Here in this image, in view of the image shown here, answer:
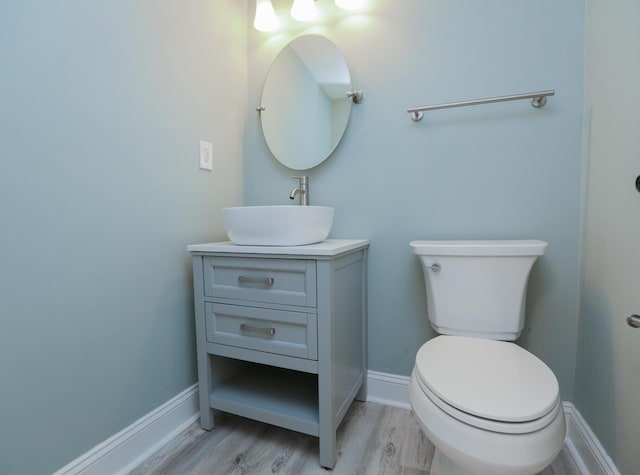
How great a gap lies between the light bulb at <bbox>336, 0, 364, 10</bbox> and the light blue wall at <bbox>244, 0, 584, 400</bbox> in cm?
5

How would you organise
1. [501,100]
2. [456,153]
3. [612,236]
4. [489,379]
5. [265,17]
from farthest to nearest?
Result: [265,17] < [456,153] < [501,100] < [612,236] < [489,379]

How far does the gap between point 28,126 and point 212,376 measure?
1.01 meters

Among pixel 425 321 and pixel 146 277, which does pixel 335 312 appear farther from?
pixel 146 277

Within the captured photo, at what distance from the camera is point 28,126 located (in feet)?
2.66

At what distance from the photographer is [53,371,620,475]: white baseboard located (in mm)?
940

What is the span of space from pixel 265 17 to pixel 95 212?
1198 millimetres

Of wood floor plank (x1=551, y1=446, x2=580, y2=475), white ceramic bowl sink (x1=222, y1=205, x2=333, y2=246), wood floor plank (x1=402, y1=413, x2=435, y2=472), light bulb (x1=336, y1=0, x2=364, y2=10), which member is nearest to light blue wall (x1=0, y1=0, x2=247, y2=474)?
white ceramic bowl sink (x1=222, y1=205, x2=333, y2=246)

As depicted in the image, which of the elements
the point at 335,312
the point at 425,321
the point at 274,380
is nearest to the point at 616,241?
the point at 425,321

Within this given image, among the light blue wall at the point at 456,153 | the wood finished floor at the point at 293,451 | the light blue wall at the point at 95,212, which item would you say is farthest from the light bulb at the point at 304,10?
the wood finished floor at the point at 293,451

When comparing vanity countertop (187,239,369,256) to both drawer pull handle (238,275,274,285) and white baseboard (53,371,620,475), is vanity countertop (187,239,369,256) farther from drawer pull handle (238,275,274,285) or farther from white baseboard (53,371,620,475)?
white baseboard (53,371,620,475)

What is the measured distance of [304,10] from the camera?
1438 millimetres

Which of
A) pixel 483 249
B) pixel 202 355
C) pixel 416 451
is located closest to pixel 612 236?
pixel 483 249

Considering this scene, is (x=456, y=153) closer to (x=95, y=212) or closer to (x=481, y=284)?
(x=481, y=284)

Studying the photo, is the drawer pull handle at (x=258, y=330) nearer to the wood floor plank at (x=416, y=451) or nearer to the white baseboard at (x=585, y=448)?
the wood floor plank at (x=416, y=451)
